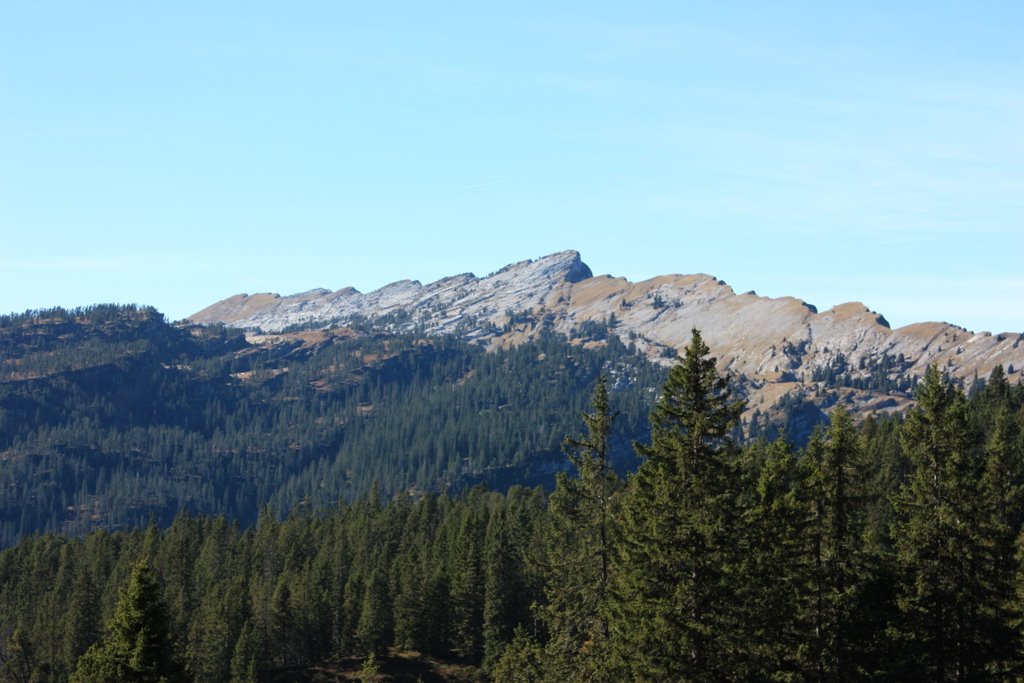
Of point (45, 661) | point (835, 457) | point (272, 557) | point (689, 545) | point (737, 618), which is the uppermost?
point (835, 457)

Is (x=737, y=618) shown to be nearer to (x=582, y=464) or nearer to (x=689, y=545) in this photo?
(x=689, y=545)

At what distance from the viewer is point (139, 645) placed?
120ft

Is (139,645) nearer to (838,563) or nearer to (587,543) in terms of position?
(587,543)

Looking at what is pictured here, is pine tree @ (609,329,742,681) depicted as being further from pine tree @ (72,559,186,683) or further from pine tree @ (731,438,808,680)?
pine tree @ (72,559,186,683)

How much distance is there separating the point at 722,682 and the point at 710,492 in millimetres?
6445

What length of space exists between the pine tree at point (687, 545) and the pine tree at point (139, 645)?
55.7 feet

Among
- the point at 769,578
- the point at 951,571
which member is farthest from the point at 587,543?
the point at 951,571

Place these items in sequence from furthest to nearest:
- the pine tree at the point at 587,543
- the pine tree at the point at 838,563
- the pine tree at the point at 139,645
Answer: the pine tree at the point at 587,543 < the pine tree at the point at 838,563 < the pine tree at the point at 139,645

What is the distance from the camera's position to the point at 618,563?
1560 inches

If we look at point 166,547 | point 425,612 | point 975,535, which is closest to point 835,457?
point 975,535

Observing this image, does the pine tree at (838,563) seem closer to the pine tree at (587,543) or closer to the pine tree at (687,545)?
the pine tree at (687,545)

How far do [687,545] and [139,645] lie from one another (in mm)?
20335

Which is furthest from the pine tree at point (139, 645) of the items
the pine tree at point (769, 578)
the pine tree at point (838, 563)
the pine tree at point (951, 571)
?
the pine tree at point (951, 571)

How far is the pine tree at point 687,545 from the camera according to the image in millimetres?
33438
